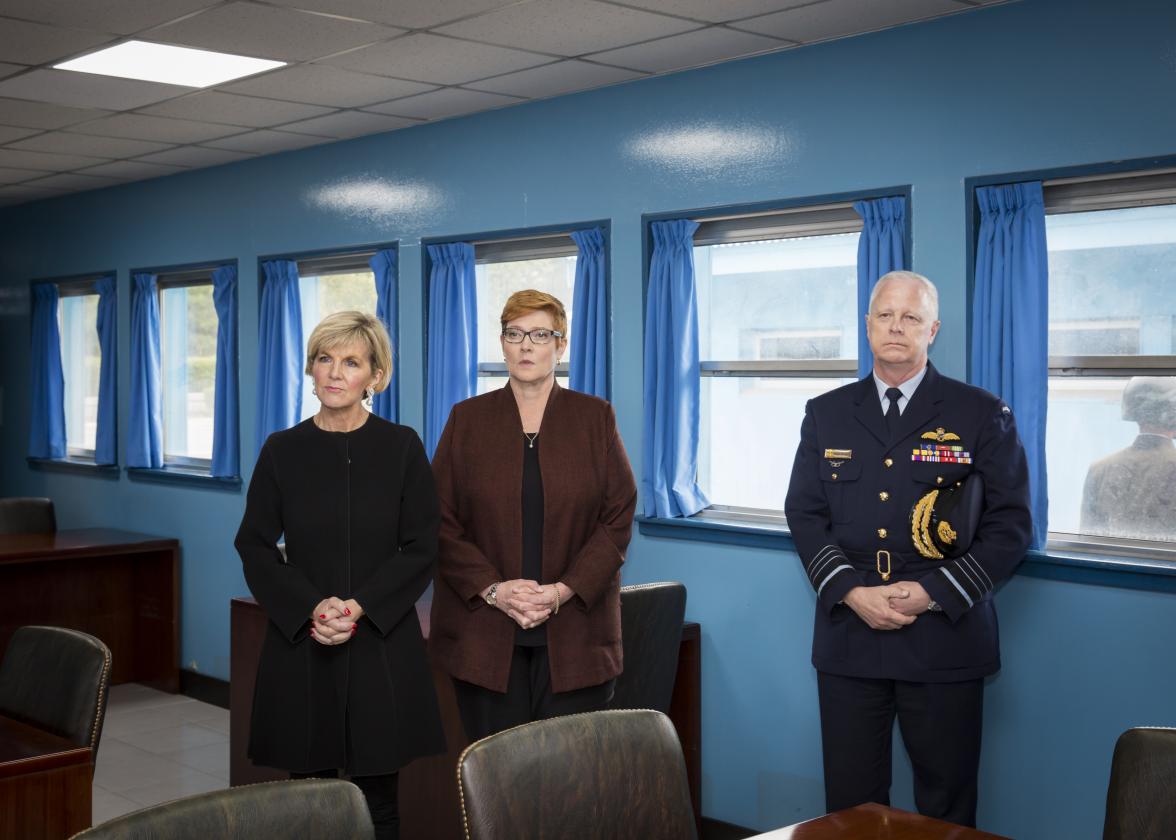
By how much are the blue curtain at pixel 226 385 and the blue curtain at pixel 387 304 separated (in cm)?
126

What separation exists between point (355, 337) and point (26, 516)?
4601 mm

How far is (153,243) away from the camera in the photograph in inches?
295

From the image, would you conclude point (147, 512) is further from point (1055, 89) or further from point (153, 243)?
point (1055, 89)

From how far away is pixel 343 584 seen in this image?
2.94m

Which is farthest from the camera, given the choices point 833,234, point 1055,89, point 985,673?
point 833,234

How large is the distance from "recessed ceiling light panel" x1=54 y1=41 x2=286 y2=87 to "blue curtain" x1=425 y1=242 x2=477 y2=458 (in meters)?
1.23

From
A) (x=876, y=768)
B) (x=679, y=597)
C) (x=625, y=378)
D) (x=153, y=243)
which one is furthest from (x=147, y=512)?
(x=876, y=768)

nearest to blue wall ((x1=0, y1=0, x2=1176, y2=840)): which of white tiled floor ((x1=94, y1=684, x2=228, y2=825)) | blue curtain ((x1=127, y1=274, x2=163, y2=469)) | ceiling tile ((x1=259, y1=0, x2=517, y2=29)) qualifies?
ceiling tile ((x1=259, y1=0, x2=517, y2=29))

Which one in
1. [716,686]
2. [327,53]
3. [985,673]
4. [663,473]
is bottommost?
[716,686]

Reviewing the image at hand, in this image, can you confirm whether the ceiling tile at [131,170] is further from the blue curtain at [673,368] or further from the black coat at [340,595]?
the black coat at [340,595]

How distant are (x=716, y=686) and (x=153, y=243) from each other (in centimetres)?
468

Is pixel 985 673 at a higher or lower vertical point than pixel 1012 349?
lower

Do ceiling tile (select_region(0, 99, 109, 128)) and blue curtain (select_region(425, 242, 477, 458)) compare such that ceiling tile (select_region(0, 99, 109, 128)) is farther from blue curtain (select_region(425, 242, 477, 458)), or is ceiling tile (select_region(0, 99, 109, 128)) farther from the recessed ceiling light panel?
blue curtain (select_region(425, 242, 477, 458))

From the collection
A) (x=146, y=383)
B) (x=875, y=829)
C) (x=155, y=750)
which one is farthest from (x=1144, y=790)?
(x=146, y=383)
